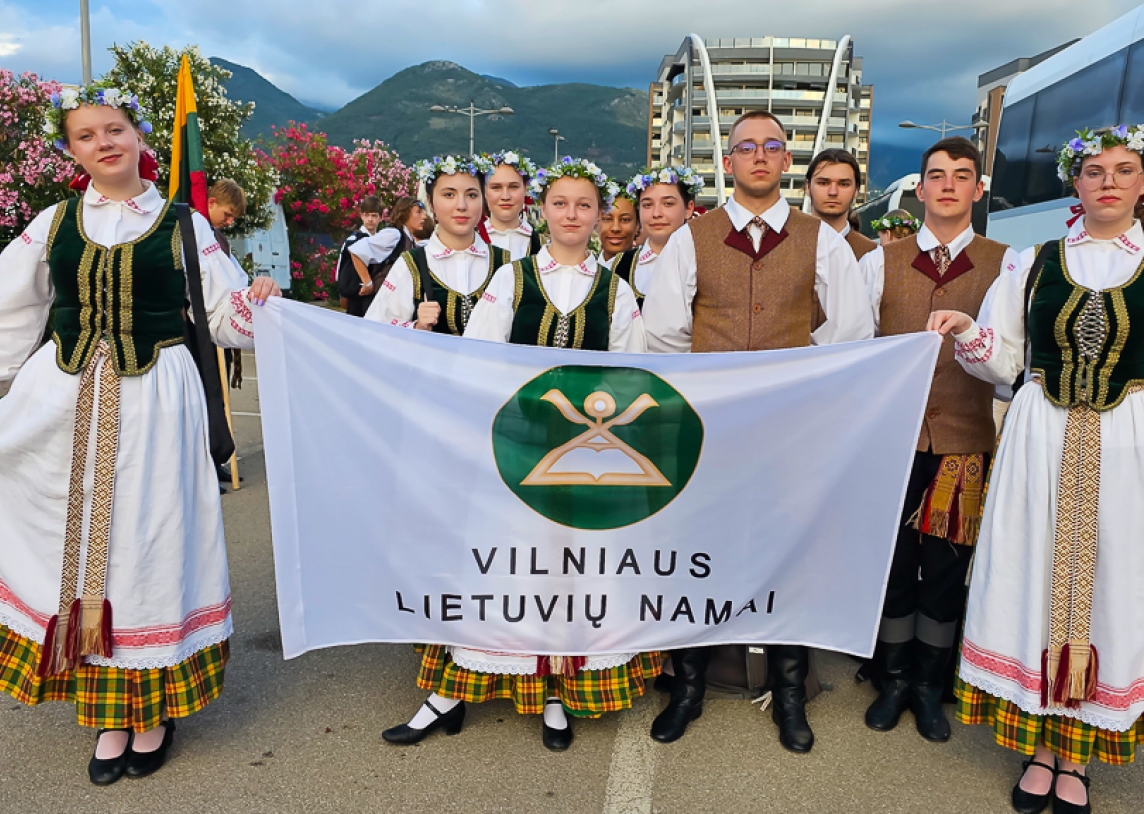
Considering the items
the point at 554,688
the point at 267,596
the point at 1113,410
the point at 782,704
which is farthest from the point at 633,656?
the point at 267,596

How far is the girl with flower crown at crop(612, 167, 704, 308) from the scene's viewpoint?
417cm

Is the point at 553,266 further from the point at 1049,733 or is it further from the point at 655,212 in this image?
the point at 1049,733

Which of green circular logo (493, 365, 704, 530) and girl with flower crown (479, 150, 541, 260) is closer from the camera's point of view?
green circular logo (493, 365, 704, 530)

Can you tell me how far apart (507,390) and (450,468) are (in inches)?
11.3

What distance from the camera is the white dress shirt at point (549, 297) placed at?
288 cm

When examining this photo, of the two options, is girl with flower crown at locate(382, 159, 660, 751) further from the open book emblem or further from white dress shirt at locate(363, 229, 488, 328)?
white dress shirt at locate(363, 229, 488, 328)

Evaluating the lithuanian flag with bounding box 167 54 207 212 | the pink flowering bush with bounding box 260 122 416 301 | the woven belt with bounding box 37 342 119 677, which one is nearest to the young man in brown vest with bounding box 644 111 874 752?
the woven belt with bounding box 37 342 119 677

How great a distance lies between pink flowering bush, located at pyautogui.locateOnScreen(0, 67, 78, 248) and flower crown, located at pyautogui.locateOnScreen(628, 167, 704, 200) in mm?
7370

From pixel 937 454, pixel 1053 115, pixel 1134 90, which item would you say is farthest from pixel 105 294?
pixel 1053 115

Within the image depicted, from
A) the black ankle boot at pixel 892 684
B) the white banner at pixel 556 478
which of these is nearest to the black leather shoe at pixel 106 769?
the white banner at pixel 556 478

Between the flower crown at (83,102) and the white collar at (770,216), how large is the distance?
181cm

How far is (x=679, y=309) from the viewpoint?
304 cm

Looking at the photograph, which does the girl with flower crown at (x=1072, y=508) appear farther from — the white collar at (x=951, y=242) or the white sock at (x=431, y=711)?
the white sock at (x=431, y=711)

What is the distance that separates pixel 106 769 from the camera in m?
2.60
